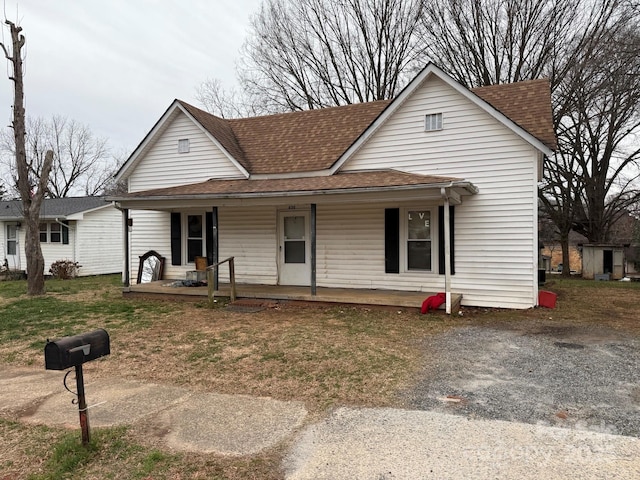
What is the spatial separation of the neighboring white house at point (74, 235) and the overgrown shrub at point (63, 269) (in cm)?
53

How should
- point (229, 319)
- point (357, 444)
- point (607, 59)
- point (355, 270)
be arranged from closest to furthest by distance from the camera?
point (357, 444)
point (229, 319)
point (355, 270)
point (607, 59)

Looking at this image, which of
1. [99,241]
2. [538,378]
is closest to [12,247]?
[99,241]

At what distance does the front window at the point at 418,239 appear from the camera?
10148 millimetres

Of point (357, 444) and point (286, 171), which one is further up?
point (286, 171)

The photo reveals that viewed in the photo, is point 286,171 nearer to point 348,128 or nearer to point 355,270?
point 348,128

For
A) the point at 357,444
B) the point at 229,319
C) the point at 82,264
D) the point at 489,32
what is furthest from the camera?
the point at 489,32

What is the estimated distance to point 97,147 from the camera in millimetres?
40719

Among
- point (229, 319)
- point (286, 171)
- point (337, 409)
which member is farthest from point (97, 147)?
point (337, 409)

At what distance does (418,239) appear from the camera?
1024cm

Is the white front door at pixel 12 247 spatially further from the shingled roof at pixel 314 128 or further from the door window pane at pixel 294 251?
the door window pane at pixel 294 251

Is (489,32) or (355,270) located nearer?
(355,270)

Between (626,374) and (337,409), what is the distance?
3.50m

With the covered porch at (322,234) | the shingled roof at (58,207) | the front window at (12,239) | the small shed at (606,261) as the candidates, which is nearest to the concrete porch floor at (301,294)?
the covered porch at (322,234)

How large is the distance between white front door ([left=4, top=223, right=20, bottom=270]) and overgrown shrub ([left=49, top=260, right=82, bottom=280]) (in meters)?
3.21
